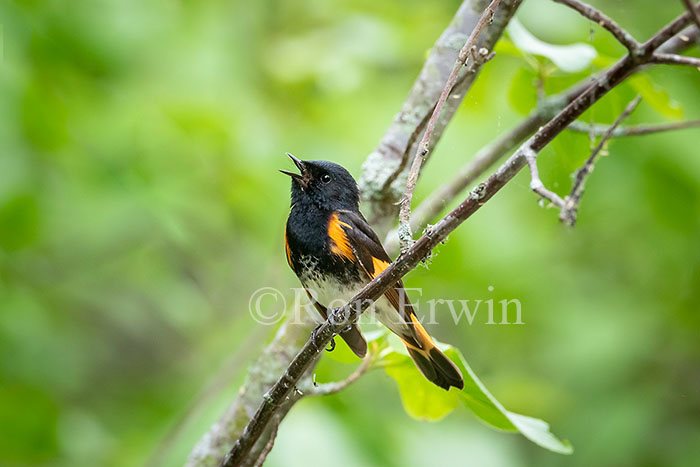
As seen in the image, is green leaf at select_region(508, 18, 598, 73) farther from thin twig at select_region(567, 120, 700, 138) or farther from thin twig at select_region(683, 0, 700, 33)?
thin twig at select_region(683, 0, 700, 33)

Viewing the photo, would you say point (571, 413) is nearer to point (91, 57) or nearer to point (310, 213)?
point (310, 213)

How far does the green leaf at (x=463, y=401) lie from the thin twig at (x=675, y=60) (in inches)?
33.6

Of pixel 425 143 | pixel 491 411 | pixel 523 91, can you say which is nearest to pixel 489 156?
pixel 523 91

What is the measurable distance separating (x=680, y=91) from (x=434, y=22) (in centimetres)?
131

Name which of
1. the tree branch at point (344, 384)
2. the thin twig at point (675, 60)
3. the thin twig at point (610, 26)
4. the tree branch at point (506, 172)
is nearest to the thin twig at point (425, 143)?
the tree branch at point (506, 172)

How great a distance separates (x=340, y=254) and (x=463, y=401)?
2.45 ft

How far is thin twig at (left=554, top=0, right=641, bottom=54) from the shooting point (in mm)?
1275

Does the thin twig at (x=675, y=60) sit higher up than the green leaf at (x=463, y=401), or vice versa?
the thin twig at (x=675, y=60)

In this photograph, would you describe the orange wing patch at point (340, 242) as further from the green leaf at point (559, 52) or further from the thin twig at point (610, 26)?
the thin twig at point (610, 26)

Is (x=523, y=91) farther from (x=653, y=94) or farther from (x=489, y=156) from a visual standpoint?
(x=653, y=94)

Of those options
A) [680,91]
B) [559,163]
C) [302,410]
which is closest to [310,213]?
[302,410]

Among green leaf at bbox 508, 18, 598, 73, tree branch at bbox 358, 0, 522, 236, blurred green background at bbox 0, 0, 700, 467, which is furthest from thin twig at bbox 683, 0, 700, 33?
blurred green background at bbox 0, 0, 700, 467

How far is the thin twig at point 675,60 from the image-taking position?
1251 mm

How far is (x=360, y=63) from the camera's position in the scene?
349 cm
